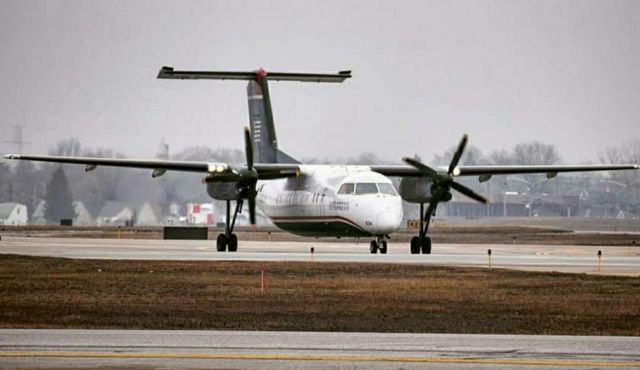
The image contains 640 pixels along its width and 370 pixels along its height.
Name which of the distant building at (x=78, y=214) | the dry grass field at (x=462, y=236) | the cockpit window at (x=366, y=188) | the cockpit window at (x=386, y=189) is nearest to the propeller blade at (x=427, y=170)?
the cockpit window at (x=386, y=189)

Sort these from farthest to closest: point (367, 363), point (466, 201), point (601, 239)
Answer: point (466, 201) → point (601, 239) → point (367, 363)

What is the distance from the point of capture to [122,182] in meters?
102

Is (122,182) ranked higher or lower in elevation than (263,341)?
higher

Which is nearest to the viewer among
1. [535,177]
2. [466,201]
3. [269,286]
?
[269,286]

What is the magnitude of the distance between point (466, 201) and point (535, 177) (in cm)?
1798

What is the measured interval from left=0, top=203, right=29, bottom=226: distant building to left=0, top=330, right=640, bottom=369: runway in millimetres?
120889

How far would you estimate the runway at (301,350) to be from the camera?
16.7m

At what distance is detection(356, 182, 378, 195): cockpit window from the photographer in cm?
5278

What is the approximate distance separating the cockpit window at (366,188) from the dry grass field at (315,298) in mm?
10698

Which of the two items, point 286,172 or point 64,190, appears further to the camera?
point 64,190

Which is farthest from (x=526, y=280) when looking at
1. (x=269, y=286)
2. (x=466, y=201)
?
(x=466, y=201)

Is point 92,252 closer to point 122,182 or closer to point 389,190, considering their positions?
point 389,190

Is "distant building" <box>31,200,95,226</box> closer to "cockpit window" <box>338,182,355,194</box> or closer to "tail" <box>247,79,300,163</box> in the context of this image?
"tail" <box>247,79,300,163</box>

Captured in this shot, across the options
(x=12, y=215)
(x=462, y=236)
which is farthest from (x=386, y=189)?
(x=12, y=215)
